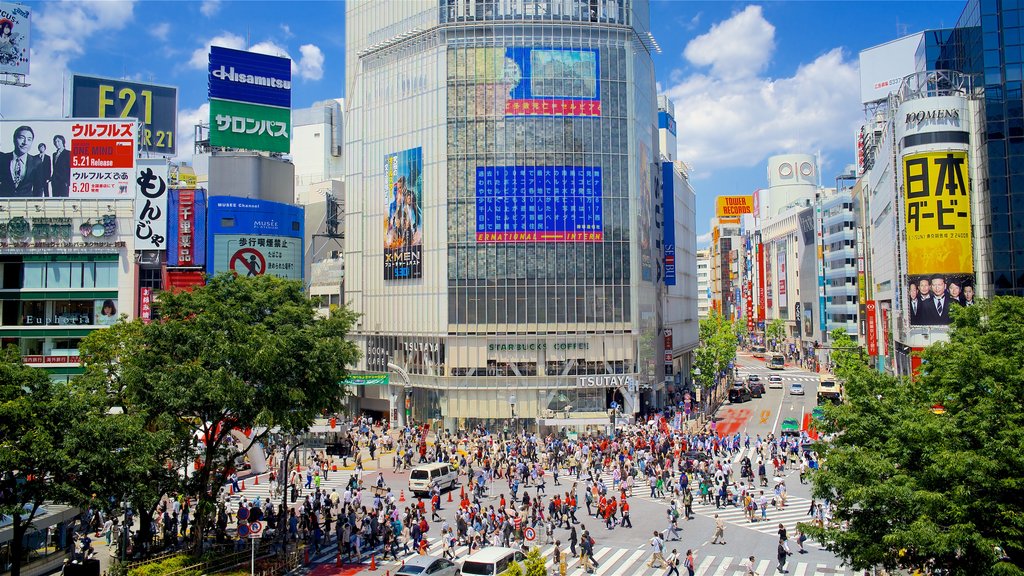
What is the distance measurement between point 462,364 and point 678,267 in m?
48.3

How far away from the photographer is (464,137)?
69.4m

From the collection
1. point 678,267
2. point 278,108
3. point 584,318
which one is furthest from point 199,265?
point 678,267

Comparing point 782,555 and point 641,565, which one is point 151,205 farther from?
point 782,555

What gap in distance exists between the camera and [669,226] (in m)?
89.9

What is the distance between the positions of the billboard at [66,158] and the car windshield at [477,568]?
50.3 meters

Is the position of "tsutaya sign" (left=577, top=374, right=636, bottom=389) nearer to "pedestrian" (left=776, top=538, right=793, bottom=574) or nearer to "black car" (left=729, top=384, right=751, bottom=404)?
"black car" (left=729, top=384, right=751, bottom=404)

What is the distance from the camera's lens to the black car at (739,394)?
281 feet

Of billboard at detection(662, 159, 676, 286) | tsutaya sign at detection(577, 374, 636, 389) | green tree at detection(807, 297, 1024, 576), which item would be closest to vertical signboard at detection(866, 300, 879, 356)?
billboard at detection(662, 159, 676, 286)

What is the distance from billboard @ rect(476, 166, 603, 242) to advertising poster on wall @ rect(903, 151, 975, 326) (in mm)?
24293

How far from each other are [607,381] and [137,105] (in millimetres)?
61967

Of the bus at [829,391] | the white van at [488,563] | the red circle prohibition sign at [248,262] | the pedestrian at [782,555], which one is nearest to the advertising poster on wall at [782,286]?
the bus at [829,391]

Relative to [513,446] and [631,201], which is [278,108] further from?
[513,446]

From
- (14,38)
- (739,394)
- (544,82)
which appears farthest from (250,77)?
(739,394)

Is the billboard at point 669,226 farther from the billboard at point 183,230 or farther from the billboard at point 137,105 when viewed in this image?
the billboard at point 137,105
